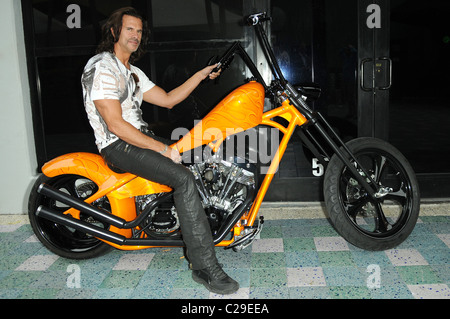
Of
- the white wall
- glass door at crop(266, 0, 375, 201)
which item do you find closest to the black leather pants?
glass door at crop(266, 0, 375, 201)

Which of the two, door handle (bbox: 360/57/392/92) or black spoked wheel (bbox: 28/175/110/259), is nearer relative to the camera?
black spoked wheel (bbox: 28/175/110/259)

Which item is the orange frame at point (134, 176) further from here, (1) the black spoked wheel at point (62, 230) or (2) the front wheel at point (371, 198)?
(2) the front wheel at point (371, 198)

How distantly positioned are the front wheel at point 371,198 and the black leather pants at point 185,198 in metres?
0.86

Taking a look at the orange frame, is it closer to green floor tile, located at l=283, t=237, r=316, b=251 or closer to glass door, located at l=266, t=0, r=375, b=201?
green floor tile, located at l=283, t=237, r=316, b=251

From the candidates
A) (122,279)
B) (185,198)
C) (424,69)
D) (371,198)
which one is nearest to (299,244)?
(371,198)

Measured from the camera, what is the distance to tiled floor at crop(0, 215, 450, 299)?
2.43m

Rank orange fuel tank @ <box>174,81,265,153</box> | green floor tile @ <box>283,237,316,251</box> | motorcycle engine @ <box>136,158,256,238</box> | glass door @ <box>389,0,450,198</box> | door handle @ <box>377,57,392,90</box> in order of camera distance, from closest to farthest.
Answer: orange fuel tank @ <box>174,81,265,153</box> → motorcycle engine @ <box>136,158,256,238</box> → green floor tile @ <box>283,237,316,251</box> → door handle @ <box>377,57,392,90</box> → glass door @ <box>389,0,450,198</box>

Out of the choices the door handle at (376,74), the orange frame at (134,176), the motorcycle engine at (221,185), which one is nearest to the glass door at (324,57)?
the door handle at (376,74)

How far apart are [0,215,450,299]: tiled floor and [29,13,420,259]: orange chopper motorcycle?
0.15 m

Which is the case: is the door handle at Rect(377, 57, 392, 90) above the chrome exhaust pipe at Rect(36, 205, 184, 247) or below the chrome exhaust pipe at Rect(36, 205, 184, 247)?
above

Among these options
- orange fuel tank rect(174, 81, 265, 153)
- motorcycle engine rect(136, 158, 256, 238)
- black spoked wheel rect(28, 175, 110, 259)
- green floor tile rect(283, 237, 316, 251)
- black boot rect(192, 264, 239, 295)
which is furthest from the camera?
green floor tile rect(283, 237, 316, 251)

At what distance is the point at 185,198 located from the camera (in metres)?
2.46

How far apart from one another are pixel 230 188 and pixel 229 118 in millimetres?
433
